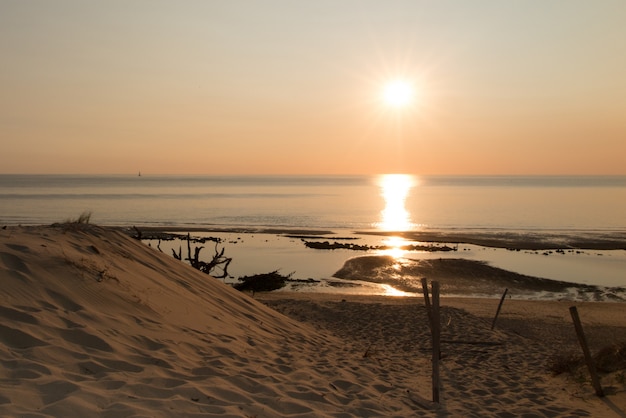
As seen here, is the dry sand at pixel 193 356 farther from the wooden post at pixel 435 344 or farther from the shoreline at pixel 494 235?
the shoreline at pixel 494 235

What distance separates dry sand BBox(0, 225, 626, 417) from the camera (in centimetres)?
455

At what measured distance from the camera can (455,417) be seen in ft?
19.2

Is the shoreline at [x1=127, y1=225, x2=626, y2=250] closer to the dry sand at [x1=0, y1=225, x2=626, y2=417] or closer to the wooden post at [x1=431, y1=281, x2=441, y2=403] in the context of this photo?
the dry sand at [x1=0, y1=225, x2=626, y2=417]

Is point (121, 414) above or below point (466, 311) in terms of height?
above

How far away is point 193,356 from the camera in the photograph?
19.6 feet

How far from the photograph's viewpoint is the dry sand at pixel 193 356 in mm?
4551

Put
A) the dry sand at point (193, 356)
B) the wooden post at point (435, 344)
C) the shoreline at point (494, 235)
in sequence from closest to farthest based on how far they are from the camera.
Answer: the dry sand at point (193, 356), the wooden post at point (435, 344), the shoreline at point (494, 235)

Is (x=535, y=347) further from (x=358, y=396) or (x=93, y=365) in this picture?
(x=93, y=365)

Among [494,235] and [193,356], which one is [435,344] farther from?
[494,235]

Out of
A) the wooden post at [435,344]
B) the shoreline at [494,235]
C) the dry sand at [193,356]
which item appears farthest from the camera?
the shoreline at [494,235]

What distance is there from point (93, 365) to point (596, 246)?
121 ft

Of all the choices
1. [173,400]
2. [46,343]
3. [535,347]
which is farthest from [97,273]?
[535,347]

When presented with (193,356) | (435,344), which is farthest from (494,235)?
(193,356)

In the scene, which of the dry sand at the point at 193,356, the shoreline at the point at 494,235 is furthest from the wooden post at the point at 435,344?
the shoreline at the point at 494,235
